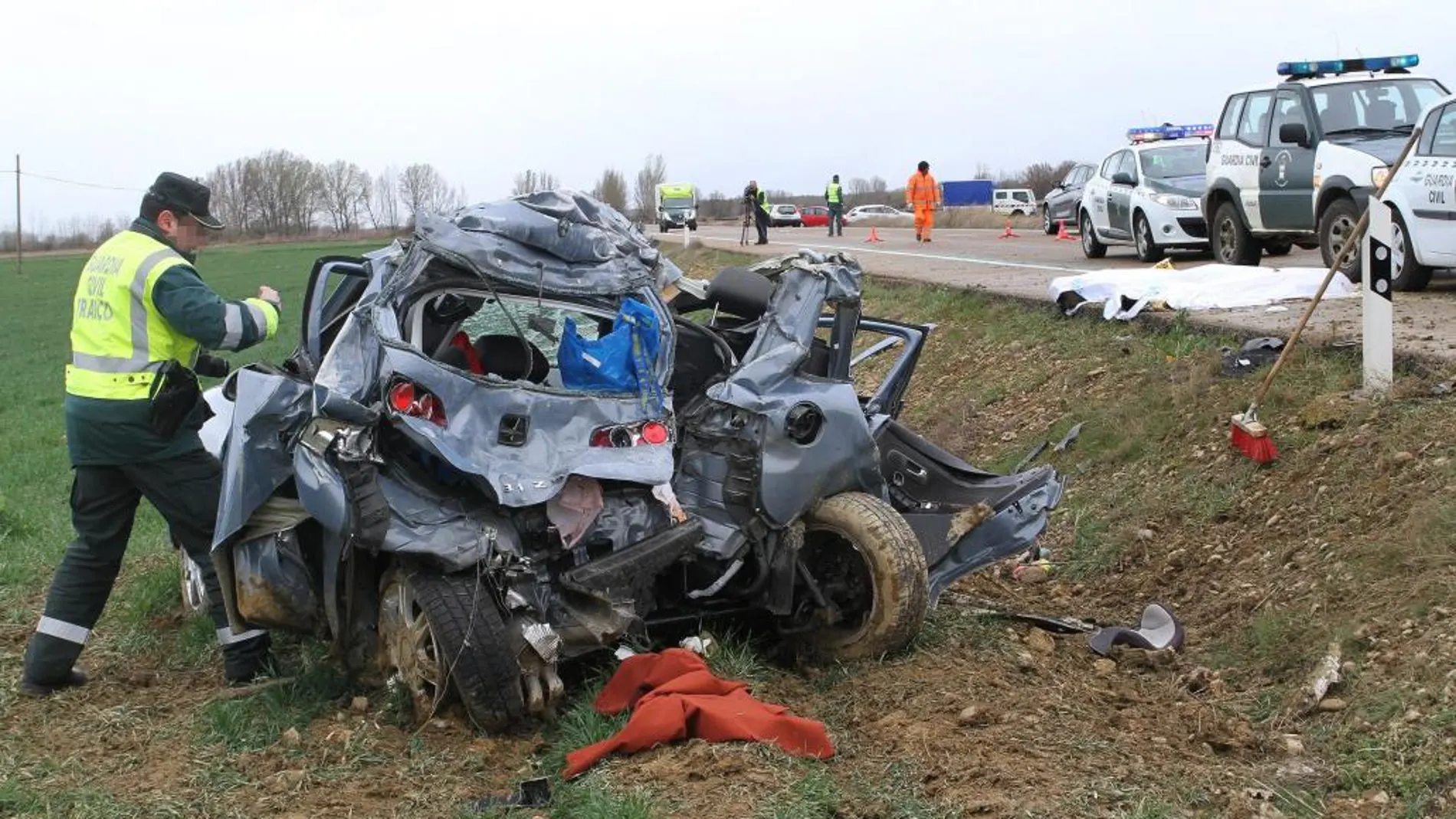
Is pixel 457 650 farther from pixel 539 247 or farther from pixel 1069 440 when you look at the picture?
pixel 1069 440

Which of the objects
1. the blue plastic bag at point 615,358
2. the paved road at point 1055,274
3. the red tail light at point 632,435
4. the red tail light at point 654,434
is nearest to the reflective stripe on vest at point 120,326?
the blue plastic bag at point 615,358

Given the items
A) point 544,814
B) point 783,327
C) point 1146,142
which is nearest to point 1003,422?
point 783,327

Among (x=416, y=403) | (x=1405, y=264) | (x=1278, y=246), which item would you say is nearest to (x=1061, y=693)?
(x=416, y=403)

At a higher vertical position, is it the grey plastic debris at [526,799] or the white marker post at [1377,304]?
the white marker post at [1377,304]

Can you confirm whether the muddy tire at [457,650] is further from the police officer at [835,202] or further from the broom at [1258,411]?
the police officer at [835,202]

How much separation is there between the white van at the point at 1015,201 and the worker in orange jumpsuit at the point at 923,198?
21438mm

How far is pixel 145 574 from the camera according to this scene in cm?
705

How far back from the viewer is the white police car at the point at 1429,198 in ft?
30.4

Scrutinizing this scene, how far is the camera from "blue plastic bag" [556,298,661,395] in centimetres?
520

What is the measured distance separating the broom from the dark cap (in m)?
5.03

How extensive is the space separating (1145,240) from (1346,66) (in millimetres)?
3228

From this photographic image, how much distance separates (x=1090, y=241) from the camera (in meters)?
17.3

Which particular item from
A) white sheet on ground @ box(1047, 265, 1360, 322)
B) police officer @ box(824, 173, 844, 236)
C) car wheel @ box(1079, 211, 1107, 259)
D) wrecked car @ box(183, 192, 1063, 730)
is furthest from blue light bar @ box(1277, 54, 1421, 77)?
police officer @ box(824, 173, 844, 236)

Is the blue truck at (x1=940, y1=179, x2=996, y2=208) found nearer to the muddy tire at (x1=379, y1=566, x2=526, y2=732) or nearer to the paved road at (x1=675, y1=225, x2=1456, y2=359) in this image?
the paved road at (x1=675, y1=225, x2=1456, y2=359)
